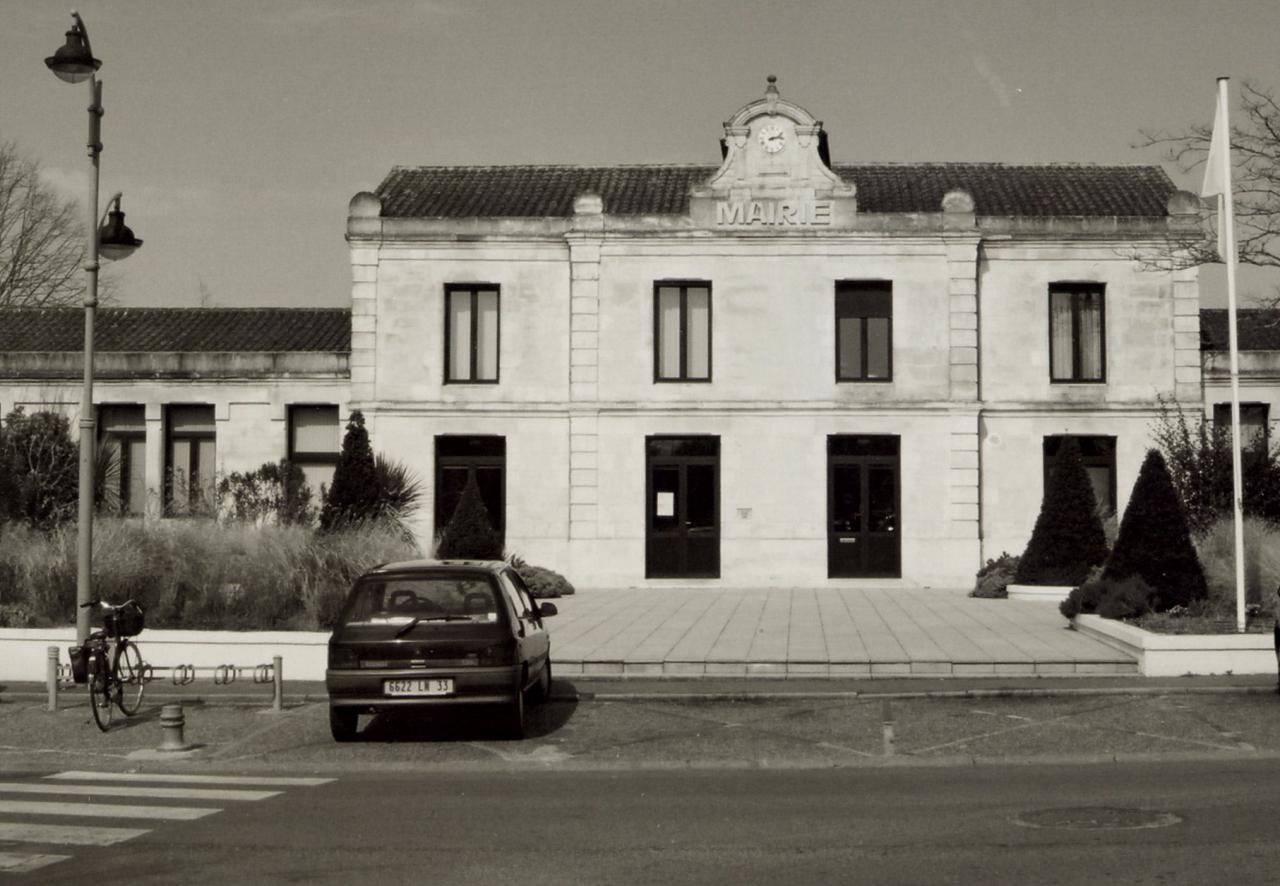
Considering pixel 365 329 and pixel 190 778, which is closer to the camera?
pixel 190 778

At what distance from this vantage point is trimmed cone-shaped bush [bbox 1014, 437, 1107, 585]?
2638 cm

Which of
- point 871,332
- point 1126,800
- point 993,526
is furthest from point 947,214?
point 1126,800

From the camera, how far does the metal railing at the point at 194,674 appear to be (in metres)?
15.3

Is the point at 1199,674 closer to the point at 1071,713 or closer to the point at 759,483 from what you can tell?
the point at 1071,713

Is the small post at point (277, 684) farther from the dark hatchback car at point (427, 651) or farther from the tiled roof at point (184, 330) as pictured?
the tiled roof at point (184, 330)

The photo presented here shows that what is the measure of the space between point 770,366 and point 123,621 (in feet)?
62.4

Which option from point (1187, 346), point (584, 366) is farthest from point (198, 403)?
point (1187, 346)

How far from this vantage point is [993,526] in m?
31.8

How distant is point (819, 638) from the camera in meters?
20.3

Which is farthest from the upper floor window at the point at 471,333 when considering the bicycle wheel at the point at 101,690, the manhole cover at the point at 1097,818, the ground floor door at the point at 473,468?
the manhole cover at the point at 1097,818

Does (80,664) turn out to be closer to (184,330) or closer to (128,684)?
(128,684)

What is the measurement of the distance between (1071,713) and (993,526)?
17.5m

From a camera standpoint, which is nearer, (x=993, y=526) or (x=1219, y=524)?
(x=1219, y=524)

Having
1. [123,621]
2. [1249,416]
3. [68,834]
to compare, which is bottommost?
[68,834]
